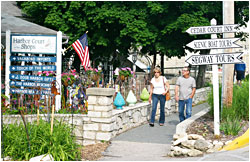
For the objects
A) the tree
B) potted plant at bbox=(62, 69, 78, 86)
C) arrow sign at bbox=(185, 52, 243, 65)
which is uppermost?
the tree

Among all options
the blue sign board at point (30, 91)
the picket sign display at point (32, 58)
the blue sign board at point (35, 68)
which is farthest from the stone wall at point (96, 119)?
the blue sign board at point (35, 68)

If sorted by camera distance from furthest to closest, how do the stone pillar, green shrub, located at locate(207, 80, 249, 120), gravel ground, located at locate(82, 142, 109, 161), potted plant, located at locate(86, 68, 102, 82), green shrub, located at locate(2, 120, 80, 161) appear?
1. potted plant, located at locate(86, 68, 102, 82)
2. green shrub, located at locate(207, 80, 249, 120)
3. the stone pillar
4. gravel ground, located at locate(82, 142, 109, 161)
5. green shrub, located at locate(2, 120, 80, 161)

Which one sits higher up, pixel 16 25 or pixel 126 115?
pixel 16 25

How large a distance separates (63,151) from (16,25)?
6615 millimetres

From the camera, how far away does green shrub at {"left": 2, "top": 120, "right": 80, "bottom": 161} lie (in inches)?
272

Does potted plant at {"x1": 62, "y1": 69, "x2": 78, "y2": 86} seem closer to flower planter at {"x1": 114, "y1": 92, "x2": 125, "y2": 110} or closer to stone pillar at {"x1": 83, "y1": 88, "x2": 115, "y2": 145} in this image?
flower planter at {"x1": 114, "y1": 92, "x2": 125, "y2": 110}

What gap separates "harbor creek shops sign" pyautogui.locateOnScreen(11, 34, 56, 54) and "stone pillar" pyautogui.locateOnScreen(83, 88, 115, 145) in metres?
2.33

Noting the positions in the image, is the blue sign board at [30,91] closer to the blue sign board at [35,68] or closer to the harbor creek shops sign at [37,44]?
the blue sign board at [35,68]

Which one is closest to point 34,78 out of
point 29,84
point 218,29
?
point 29,84

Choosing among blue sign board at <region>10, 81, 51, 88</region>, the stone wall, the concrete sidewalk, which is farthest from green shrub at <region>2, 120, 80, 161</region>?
blue sign board at <region>10, 81, 51, 88</region>

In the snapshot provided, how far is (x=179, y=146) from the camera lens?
284 inches

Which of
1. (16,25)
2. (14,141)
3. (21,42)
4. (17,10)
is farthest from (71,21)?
(14,141)

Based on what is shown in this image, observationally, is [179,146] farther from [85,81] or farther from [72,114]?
[85,81]

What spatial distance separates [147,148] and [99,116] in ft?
4.77
